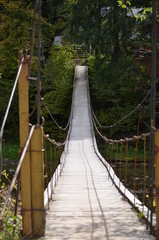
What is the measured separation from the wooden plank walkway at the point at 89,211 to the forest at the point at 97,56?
7.53 meters

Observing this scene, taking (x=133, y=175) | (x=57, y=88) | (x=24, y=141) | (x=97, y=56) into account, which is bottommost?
(x=133, y=175)

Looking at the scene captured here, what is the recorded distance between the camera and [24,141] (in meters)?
2.83

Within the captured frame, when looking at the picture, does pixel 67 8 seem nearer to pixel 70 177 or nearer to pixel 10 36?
pixel 10 36

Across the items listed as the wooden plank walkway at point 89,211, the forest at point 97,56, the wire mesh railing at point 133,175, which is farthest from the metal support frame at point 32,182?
the forest at point 97,56

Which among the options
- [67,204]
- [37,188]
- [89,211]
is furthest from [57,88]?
[37,188]

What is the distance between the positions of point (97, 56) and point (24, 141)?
13.8 metres

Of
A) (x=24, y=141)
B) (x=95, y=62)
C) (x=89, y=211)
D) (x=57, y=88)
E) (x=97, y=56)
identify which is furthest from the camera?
(x=57, y=88)

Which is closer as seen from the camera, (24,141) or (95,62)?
(24,141)

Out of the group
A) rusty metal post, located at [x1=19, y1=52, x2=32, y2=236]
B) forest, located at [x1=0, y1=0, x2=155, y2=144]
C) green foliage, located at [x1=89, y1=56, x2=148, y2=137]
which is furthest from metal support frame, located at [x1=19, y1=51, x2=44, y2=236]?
green foliage, located at [x1=89, y1=56, x2=148, y2=137]

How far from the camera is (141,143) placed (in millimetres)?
15891

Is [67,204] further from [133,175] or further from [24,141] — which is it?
[133,175]

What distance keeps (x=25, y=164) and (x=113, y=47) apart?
43.3 ft

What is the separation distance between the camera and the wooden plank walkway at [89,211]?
301cm

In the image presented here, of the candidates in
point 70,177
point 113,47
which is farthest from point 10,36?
point 70,177
